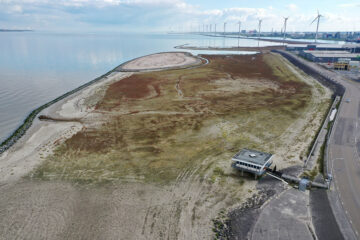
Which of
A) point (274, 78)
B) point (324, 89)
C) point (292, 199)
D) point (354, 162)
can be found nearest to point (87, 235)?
point (292, 199)

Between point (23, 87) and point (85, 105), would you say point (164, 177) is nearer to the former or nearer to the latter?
point (85, 105)

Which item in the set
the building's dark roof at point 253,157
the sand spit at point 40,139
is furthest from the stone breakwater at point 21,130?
A: the building's dark roof at point 253,157

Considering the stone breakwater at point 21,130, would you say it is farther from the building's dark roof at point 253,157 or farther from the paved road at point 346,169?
the paved road at point 346,169

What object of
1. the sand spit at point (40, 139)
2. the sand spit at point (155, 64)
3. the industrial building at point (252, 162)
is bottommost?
the sand spit at point (40, 139)

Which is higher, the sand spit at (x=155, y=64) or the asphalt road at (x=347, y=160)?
the sand spit at (x=155, y=64)

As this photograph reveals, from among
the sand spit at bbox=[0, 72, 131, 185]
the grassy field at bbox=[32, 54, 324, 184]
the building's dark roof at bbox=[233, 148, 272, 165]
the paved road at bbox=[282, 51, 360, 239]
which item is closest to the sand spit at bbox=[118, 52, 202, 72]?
the grassy field at bbox=[32, 54, 324, 184]

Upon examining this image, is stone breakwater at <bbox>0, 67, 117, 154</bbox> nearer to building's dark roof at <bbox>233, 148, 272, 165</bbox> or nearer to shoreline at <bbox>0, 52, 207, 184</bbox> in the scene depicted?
shoreline at <bbox>0, 52, 207, 184</bbox>

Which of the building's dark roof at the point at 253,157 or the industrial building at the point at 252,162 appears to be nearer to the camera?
the industrial building at the point at 252,162
